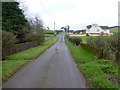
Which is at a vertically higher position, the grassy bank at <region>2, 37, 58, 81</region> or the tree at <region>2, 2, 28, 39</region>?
the tree at <region>2, 2, 28, 39</region>

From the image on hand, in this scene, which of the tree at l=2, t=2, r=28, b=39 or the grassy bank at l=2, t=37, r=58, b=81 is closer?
the grassy bank at l=2, t=37, r=58, b=81

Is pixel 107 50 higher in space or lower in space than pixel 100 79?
higher

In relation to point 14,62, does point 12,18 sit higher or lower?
higher

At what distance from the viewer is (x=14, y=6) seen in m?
24.3

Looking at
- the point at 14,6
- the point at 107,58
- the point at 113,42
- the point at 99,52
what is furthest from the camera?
the point at 14,6

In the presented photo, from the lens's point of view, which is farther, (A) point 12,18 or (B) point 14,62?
(A) point 12,18

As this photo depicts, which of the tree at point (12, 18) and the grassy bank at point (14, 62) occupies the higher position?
the tree at point (12, 18)

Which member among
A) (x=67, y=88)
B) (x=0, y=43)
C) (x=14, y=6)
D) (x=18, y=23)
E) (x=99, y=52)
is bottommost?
(x=67, y=88)

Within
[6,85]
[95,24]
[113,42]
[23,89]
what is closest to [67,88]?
[23,89]

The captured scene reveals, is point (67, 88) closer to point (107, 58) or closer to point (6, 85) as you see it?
point (6, 85)

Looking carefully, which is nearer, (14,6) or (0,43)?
(0,43)

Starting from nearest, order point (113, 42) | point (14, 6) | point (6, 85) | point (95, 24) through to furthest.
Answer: point (6, 85) → point (113, 42) → point (14, 6) → point (95, 24)

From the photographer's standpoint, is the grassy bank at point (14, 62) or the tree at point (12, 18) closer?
the grassy bank at point (14, 62)

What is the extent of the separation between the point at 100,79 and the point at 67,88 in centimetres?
176
